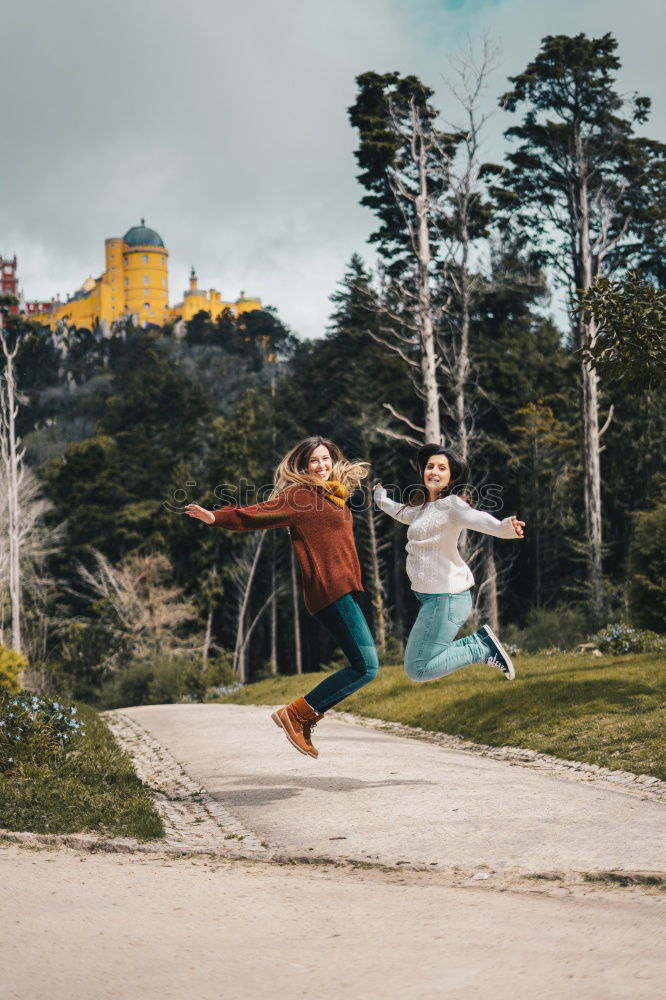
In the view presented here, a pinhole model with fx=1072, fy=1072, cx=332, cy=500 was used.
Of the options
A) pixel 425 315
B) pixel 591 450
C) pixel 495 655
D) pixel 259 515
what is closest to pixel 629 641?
pixel 425 315

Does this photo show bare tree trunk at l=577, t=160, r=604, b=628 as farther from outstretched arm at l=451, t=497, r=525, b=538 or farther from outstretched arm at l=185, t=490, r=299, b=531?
outstretched arm at l=185, t=490, r=299, b=531

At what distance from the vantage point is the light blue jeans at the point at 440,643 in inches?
255

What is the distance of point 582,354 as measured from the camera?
1039 cm

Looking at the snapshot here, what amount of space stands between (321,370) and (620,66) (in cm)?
2130

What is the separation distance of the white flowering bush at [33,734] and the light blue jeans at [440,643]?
3397 millimetres

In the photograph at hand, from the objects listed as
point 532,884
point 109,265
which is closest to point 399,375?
point 532,884

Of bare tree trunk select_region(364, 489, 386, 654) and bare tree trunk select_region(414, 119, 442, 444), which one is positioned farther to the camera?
bare tree trunk select_region(364, 489, 386, 654)

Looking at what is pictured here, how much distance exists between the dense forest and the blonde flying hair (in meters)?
0.98

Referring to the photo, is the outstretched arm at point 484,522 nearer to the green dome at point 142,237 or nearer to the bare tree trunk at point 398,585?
the bare tree trunk at point 398,585

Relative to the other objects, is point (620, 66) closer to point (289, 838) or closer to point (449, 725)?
point (449, 725)

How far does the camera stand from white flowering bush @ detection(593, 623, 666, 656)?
14828mm

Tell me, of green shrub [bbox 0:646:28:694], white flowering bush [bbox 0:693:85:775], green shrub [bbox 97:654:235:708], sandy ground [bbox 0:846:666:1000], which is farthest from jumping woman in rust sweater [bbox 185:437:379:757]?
green shrub [bbox 97:654:235:708]

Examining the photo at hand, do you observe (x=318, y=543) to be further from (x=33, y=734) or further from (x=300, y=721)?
(x=33, y=734)

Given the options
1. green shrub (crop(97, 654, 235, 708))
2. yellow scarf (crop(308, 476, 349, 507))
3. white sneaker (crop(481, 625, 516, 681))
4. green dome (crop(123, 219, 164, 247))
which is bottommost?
green shrub (crop(97, 654, 235, 708))
